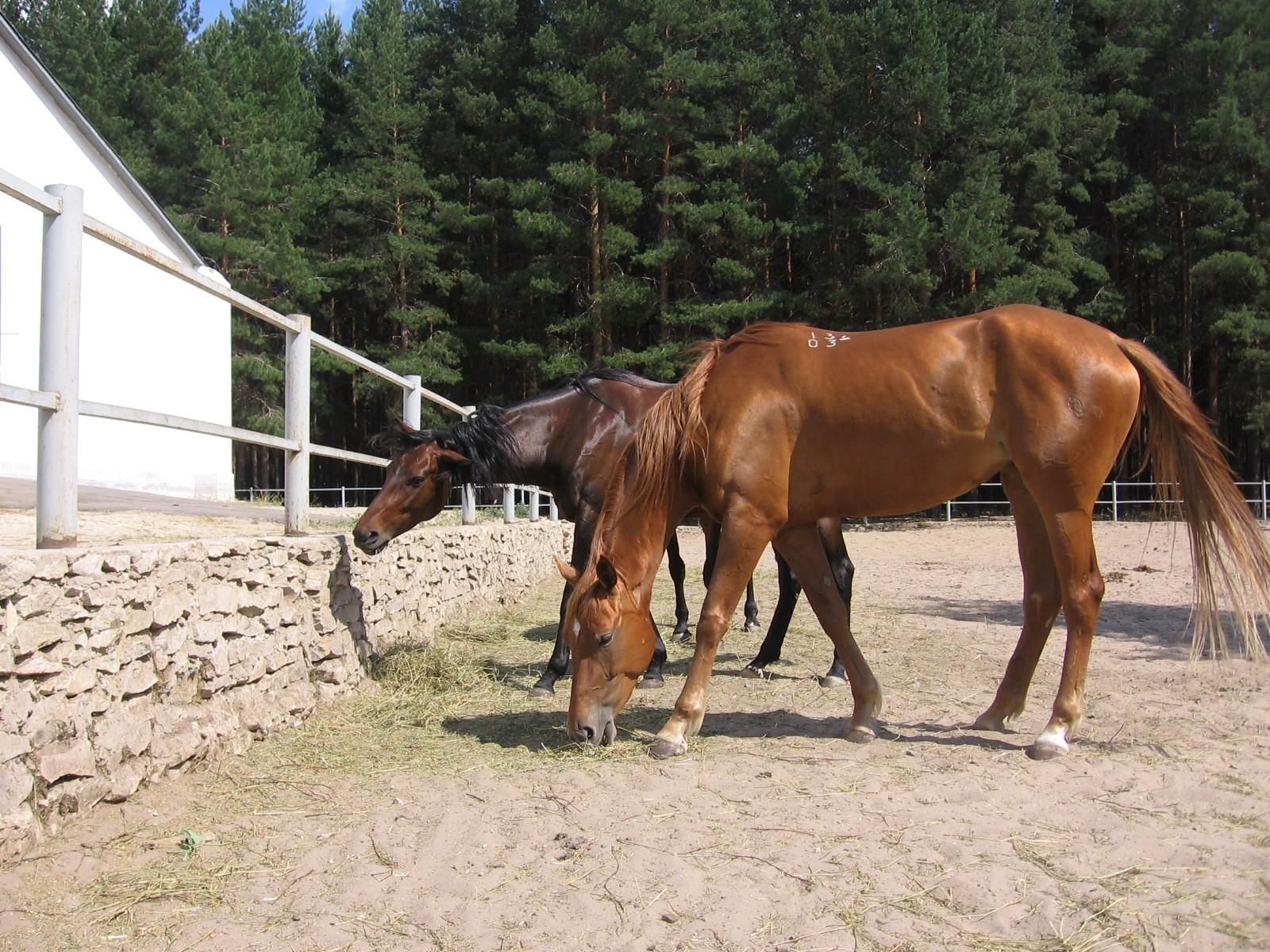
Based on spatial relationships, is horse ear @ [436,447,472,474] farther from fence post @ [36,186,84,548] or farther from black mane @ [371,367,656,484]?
fence post @ [36,186,84,548]

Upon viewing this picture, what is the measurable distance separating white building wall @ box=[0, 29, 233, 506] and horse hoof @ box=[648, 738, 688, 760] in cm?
991

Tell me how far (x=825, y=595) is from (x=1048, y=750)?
109 centimetres

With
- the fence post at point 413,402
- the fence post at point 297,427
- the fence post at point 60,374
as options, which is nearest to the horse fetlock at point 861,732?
the fence post at point 297,427

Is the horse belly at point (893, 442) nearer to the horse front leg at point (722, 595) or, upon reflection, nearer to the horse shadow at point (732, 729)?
the horse front leg at point (722, 595)

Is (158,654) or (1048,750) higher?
(158,654)

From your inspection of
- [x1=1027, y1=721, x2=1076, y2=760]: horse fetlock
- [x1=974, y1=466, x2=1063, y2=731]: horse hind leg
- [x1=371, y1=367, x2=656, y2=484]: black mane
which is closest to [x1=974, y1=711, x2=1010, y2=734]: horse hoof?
[x1=974, y1=466, x2=1063, y2=731]: horse hind leg

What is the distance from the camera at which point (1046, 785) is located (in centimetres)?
342

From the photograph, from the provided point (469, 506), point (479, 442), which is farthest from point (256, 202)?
point (479, 442)

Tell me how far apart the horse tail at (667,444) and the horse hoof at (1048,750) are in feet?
5.87

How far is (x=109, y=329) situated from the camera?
13367mm

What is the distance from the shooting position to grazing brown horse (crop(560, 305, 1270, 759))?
3943 mm

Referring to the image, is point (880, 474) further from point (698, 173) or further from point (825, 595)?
point (698, 173)

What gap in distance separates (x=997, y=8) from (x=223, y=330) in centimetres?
2431

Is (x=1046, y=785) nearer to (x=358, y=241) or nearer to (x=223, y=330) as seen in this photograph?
(x=223, y=330)
